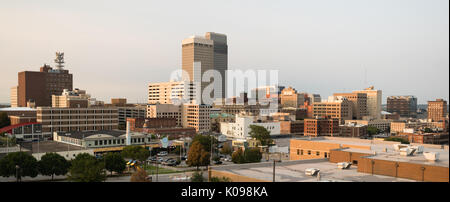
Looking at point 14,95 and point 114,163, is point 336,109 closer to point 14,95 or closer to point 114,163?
point 114,163

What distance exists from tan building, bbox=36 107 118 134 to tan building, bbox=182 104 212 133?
76.8 ft

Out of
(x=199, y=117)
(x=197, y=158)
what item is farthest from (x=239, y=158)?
(x=199, y=117)

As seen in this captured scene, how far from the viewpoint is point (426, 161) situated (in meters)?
25.3

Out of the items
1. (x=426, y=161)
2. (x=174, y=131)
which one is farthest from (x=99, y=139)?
(x=426, y=161)

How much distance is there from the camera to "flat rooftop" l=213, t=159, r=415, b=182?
986 inches

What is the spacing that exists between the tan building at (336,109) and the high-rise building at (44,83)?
323ft

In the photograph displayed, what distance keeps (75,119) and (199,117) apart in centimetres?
3481

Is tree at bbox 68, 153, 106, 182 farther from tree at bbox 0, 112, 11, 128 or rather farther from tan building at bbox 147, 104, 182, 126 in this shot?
tree at bbox 0, 112, 11, 128

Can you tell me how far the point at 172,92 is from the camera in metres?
152

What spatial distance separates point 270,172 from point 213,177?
4557 millimetres

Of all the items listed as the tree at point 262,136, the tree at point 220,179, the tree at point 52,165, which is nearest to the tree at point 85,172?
the tree at point 52,165
